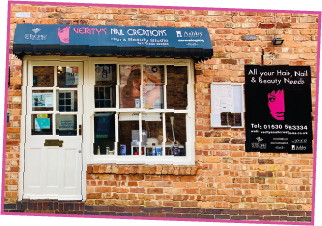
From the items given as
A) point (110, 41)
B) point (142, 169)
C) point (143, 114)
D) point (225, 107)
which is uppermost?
point (110, 41)

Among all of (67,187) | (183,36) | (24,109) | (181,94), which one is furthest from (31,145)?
(183,36)

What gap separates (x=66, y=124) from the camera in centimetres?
474

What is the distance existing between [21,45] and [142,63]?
1.93 m

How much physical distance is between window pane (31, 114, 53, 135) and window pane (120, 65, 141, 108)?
4.23 ft

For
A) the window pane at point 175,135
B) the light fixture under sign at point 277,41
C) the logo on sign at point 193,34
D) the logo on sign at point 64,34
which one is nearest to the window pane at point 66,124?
the logo on sign at point 64,34

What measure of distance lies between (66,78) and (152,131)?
179 cm

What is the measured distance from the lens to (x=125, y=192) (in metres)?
4.66

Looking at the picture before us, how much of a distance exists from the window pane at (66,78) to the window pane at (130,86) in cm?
83

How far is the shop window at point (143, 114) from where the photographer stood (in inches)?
187

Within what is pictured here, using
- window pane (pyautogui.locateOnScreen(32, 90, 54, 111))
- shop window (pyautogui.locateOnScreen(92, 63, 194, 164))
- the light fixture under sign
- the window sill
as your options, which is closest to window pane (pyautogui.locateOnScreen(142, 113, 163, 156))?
shop window (pyautogui.locateOnScreen(92, 63, 194, 164))

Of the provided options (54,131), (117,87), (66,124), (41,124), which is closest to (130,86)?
(117,87)

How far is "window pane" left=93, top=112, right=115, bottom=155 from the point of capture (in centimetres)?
475

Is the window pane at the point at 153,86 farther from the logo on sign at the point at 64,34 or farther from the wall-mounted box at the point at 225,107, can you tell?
the logo on sign at the point at 64,34

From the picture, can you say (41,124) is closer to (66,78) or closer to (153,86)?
(66,78)
